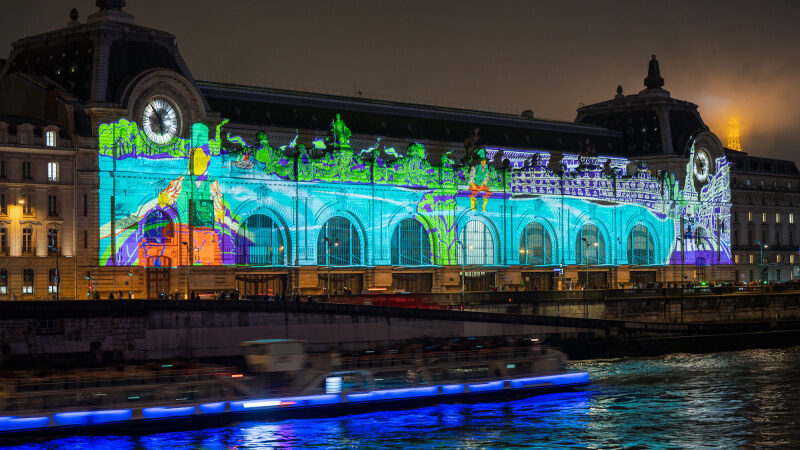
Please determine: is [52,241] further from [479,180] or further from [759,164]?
[759,164]

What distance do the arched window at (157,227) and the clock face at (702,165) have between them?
79.9 meters

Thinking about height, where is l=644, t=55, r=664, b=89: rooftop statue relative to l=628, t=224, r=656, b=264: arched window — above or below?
above

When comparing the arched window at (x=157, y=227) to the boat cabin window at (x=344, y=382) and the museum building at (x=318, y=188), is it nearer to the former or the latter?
the museum building at (x=318, y=188)

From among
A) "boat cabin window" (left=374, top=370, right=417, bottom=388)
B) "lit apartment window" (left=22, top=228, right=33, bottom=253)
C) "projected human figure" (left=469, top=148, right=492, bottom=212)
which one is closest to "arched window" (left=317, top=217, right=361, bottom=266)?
"projected human figure" (left=469, top=148, right=492, bottom=212)

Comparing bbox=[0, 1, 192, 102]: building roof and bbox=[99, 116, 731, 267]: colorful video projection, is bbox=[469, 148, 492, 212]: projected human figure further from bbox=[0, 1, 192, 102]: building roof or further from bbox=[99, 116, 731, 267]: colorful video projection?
bbox=[0, 1, 192, 102]: building roof

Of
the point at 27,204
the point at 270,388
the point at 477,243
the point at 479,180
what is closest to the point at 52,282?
the point at 27,204

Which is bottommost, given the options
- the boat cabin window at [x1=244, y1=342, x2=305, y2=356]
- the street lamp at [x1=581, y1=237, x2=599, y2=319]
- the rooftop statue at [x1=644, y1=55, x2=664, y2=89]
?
the boat cabin window at [x1=244, y1=342, x2=305, y2=356]

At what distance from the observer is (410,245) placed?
408ft

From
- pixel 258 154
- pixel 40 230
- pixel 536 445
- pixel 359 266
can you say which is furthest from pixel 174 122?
pixel 536 445

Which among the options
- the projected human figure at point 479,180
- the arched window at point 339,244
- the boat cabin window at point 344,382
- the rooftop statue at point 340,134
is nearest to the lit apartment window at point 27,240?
the arched window at point 339,244

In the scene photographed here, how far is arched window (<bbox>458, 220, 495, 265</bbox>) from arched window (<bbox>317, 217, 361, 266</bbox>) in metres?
14.0

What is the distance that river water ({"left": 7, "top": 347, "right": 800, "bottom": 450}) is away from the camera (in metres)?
54.1

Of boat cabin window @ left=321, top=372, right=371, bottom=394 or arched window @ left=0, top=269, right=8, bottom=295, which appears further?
arched window @ left=0, top=269, right=8, bottom=295

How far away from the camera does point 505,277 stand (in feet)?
430
